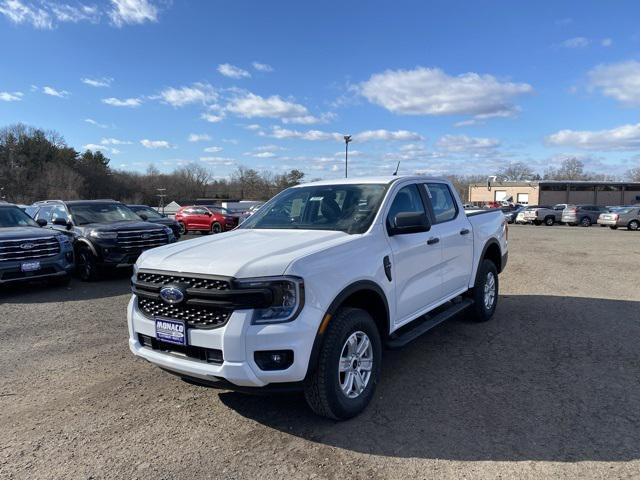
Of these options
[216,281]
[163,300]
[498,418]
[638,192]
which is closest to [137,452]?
[163,300]

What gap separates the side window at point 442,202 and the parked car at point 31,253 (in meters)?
7.35

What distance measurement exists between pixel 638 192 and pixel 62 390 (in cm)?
8506

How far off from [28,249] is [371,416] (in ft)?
25.0

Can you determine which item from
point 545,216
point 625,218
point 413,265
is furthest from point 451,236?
point 545,216

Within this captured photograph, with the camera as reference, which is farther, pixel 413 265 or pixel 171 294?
pixel 413 265

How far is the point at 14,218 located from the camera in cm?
965

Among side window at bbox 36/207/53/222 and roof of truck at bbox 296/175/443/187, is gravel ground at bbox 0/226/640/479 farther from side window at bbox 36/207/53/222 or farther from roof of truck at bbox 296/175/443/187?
side window at bbox 36/207/53/222

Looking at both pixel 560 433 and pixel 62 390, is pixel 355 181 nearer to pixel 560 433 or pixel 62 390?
pixel 560 433

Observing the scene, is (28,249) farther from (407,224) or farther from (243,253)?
(407,224)

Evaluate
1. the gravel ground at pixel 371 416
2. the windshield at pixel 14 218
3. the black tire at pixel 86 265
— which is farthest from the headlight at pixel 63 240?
the gravel ground at pixel 371 416

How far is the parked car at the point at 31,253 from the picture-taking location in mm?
8172

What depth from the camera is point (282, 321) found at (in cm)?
305

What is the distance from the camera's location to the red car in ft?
85.7

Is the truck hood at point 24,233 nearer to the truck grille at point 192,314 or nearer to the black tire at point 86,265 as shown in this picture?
the black tire at point 86,265
